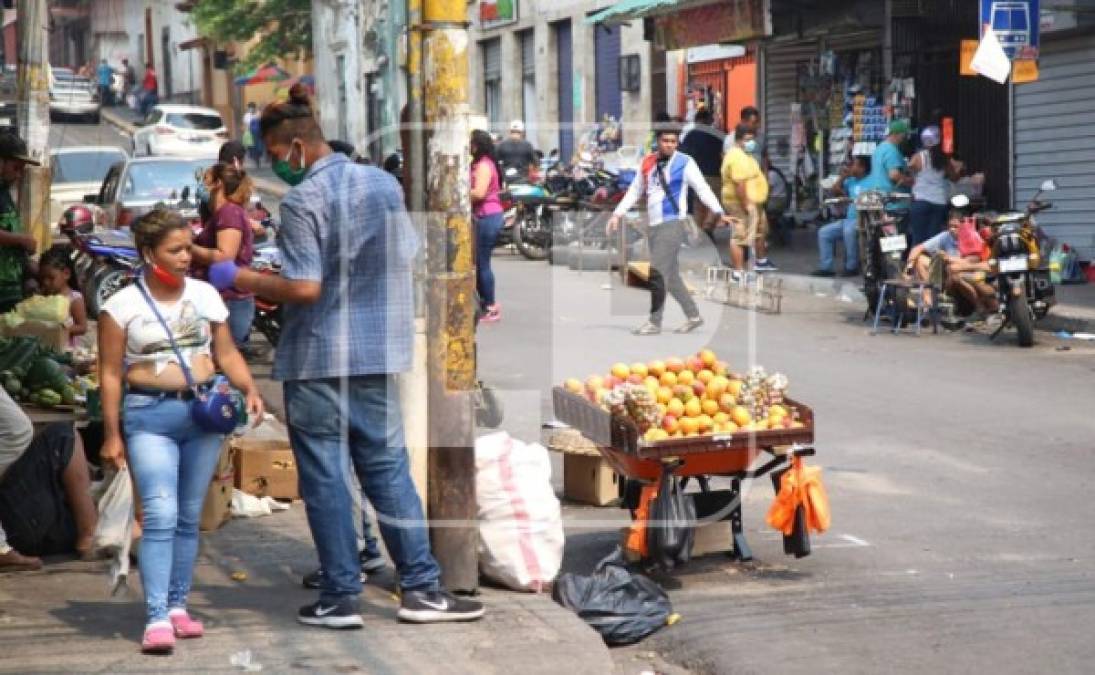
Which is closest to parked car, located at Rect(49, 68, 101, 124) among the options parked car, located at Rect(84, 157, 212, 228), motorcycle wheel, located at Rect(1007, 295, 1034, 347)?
parked car, located at Rect(84, 157, 212, 228)

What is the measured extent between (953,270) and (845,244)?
497cm

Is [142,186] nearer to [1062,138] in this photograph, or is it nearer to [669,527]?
[1062,138]

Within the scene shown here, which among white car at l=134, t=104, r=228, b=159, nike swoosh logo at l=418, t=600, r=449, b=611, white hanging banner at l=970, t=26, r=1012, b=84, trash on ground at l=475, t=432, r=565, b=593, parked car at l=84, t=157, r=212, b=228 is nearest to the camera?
nike swoosh logo at l=418, t=600, r=449, b=611

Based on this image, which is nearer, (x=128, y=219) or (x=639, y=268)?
(x=639, y=268)

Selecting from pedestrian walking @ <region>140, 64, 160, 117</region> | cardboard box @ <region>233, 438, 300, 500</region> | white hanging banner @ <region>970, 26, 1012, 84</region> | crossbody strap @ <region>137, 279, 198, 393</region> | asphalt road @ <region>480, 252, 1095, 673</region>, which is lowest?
asphalt road @ <region>480, 252, 1095, 673</region>

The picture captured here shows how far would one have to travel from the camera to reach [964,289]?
51.7ft

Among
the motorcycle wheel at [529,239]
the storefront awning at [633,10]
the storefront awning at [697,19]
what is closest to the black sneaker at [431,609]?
the motorcycle wheel at [529,239]

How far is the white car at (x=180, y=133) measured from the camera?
141 feet

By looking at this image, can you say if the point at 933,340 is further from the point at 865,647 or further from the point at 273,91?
the point at 273,91

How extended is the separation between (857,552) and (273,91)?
156ft

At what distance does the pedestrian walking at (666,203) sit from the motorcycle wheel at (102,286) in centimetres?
461

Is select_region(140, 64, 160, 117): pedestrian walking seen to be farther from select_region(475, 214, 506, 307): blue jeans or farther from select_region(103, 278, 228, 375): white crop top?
select_region(103, 278, 228, 375): white crop top

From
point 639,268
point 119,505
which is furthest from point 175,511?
point 639,268

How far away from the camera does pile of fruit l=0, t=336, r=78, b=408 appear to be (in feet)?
29.9
